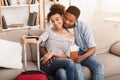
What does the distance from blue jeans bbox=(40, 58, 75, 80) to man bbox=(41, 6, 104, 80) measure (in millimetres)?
75

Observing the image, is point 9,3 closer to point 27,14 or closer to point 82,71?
point 27,14

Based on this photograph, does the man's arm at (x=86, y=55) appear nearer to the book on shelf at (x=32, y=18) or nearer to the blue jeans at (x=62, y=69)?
the blue jeans at (x=62, y=69)

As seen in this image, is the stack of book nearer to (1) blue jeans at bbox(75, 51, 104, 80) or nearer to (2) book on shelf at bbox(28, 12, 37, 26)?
(2) book on shelf at bbox(28, 12, 37, 26)

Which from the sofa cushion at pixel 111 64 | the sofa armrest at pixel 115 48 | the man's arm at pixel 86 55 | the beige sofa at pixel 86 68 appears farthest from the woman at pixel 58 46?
the sofa armrest at pixel 115 48

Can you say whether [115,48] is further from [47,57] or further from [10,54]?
[10,54]

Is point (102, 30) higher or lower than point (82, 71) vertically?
higher

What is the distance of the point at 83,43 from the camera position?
9.22ft

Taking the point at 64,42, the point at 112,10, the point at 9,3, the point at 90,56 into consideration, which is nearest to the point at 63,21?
the point at 64,42

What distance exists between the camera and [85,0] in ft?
17.9

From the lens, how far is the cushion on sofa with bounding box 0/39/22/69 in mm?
2484

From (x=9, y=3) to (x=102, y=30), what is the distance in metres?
1.92

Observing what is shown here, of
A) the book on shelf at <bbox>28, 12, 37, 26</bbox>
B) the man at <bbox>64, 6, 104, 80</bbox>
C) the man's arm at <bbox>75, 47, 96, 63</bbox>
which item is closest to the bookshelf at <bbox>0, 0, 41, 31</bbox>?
the book on shelf at <bbox>28, 12, 37, 26</bbox>

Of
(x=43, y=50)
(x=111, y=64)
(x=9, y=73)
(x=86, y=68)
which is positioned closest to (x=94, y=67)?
(x=86, y=68)

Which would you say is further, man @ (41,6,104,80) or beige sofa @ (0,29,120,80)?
beige sofa @ (0,29,120,80)
